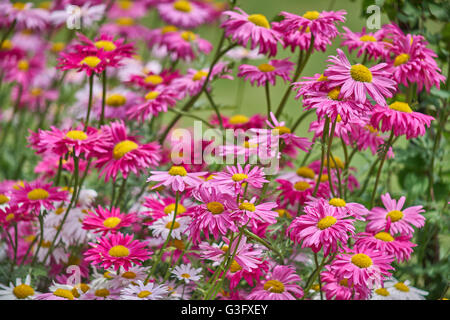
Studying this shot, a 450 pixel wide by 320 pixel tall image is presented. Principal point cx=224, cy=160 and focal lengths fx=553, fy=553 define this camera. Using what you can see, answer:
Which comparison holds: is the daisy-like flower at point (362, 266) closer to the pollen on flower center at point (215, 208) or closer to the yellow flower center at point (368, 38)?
the pollen on flower center at point (215, 208)

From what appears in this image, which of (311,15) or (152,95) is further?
(152,95)

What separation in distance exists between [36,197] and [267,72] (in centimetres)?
45

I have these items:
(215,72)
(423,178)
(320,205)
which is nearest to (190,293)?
(320,205)

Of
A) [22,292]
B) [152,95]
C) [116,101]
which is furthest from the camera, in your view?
[116,101]

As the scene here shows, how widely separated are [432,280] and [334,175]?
31 cm

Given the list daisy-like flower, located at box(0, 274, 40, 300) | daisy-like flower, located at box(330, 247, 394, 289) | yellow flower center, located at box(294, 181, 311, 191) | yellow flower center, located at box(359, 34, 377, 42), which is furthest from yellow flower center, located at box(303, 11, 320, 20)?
daisy-like flower, located at box(0, 274, 40, 300)

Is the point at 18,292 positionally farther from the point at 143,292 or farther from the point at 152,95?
the point at 152,95

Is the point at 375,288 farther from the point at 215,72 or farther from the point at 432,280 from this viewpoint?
the point at 215,72

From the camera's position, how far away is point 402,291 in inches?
34.9

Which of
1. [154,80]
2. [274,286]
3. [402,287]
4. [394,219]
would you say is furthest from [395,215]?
[154,80]

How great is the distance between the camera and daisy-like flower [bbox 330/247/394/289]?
2.42ft

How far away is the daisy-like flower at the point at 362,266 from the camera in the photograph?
29.0 inches

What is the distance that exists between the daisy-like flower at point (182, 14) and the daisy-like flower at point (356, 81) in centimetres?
Result: 74

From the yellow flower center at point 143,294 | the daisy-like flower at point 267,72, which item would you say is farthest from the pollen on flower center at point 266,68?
the yellow flower center at point 143,294
